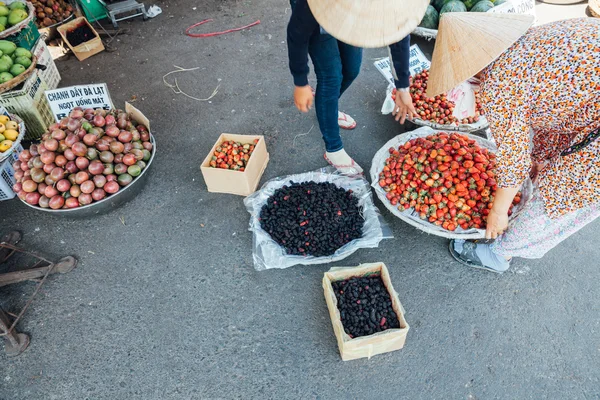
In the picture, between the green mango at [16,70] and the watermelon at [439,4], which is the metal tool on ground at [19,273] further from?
the watermelon at [439,4]

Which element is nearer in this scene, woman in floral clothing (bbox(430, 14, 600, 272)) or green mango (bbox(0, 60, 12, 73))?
woman in floral clothing (bbox(430, 14, 600, 272))

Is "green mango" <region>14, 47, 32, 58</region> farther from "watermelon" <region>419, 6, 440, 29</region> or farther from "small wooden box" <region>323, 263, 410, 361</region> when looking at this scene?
"watermelon" <region>419, 6, 440, 29</region>

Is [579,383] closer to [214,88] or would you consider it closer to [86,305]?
[86,305]

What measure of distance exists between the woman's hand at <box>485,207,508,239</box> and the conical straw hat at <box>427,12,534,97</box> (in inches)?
29.3

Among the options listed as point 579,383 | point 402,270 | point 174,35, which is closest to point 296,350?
point 402,270

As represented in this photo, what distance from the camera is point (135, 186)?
2.91 metres

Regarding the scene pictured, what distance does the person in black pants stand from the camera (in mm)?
1930

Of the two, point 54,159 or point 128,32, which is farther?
point 128,32

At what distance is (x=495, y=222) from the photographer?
201cm

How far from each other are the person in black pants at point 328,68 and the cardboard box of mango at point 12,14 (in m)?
3.02

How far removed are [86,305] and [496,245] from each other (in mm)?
2616

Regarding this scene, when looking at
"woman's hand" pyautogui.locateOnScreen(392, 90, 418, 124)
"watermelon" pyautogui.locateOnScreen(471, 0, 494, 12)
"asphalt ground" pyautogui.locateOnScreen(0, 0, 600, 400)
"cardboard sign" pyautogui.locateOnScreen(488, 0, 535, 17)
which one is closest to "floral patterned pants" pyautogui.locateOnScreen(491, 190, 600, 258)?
"asphalt ground" pyautogui.locateOnScreen(0, 0, 600, 400)

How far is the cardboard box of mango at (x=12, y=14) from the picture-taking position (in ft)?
11.4

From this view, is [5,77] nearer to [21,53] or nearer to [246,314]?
[21,53]
